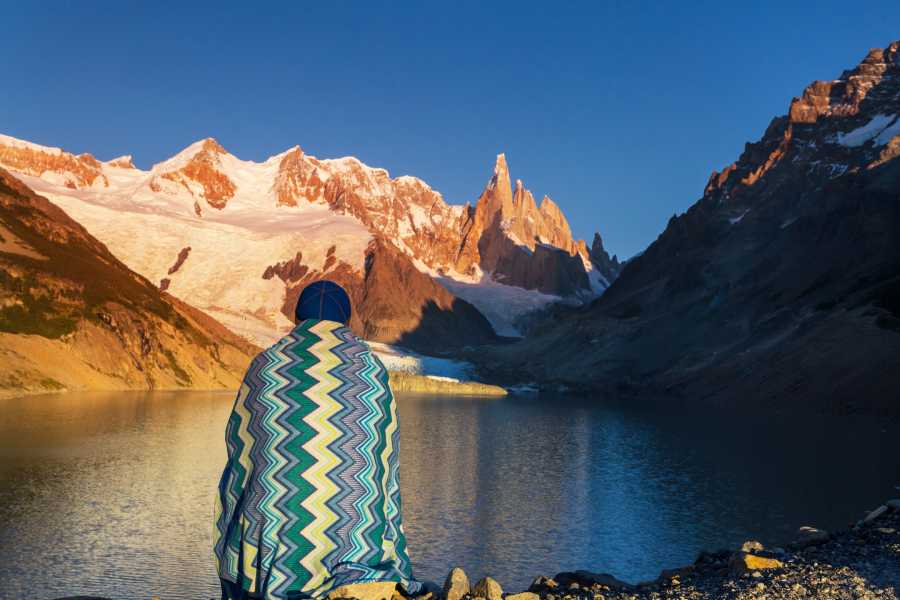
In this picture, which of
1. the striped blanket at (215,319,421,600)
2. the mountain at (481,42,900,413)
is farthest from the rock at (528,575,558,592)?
the mountain at (481,42,900,413)

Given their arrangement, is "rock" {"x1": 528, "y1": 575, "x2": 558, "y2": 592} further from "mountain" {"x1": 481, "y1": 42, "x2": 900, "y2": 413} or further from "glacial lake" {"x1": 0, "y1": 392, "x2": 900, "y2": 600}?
"mountain" {"x1": 481, "y1": 42, "x2": 900, "y2": 413}

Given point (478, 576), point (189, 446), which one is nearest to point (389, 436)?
point (478, 576)

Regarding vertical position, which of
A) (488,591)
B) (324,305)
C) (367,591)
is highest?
(324,305)

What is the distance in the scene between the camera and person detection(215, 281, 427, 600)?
10180 mm

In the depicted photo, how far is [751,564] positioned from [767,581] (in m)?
2.08

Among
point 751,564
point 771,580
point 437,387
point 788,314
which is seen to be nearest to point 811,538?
point 751,564

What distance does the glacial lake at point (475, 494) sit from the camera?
82.4 ft

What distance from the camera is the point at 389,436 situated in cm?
1074

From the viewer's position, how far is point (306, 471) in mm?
10211

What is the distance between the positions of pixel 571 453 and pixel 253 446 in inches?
2033

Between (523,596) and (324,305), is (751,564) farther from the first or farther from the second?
(324,305)

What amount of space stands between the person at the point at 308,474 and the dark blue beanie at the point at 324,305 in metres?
0.16

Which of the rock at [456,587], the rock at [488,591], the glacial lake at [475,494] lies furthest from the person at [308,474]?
the glacial lake at [475,494]

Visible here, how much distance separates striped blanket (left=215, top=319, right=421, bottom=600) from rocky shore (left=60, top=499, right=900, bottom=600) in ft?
1.93
